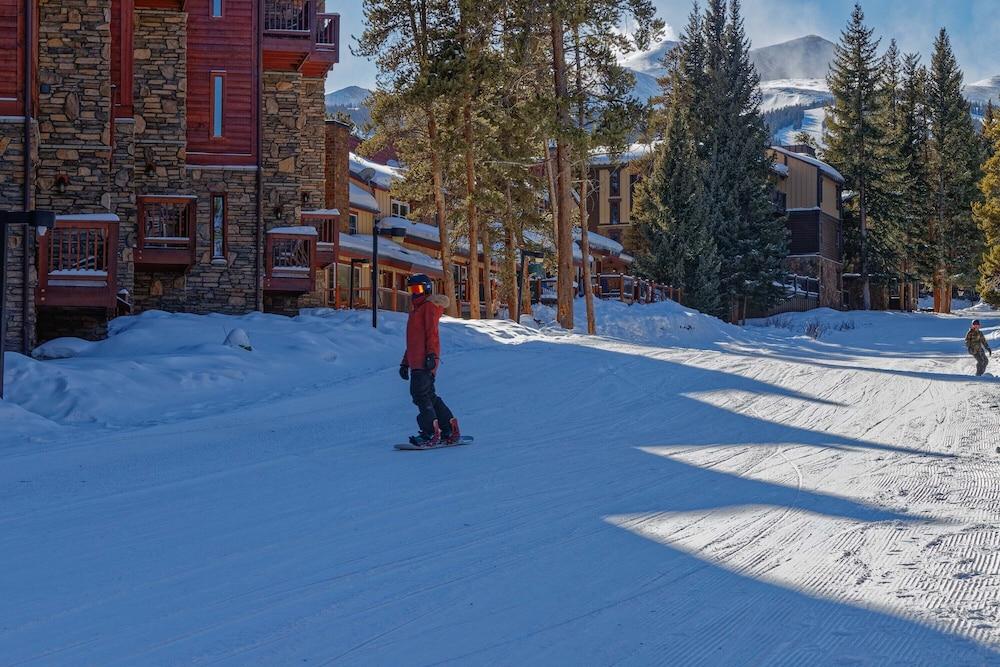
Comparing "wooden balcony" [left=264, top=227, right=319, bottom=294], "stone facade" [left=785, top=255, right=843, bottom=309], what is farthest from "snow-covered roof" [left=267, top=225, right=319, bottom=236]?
"stone facade" [left=785, top=255, right=843, bottom=309]

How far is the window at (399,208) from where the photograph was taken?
5138cm

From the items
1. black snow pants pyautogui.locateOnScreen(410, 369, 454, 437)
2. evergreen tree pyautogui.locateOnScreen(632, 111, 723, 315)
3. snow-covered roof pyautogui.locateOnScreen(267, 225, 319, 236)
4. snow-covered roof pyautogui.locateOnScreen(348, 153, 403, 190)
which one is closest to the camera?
black snow pants pyautogui.locateOnScreen(410, 369, 454, 437)

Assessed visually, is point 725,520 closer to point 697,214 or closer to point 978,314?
point 697,214

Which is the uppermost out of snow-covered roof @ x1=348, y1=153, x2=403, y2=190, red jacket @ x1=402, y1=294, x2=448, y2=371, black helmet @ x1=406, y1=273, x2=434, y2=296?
snow-covered roof @ x1=348, y1=153, x2=403, y2=190

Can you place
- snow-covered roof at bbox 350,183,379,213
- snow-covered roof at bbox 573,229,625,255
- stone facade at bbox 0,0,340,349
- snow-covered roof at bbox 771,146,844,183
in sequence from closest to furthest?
1. stone facade at bbox 0,0,340,349
2. snow-covered roof at bbox 350,183,379,213
3. snow-covered roof at bbox 573,229,625,255
4. snow-covered roof at bbox 771,146,844,183

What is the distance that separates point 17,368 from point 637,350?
1148 centimetres

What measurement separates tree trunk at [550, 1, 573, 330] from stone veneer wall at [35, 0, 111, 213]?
1115 centimetres

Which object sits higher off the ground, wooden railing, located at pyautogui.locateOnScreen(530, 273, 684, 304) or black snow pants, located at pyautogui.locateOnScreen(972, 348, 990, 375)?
wooden railing, located at pyautogui.locateOnScreen(530, 273, 684, 304)

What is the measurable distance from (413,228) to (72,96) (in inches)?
1100

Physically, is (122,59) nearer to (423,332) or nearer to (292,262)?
(292,262)

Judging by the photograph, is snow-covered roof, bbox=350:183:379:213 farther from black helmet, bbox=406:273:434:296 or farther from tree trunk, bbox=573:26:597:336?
black helmet, bbox=406:273:434:296

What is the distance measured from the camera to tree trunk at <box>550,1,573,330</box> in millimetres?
27438

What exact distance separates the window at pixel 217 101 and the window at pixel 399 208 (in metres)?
24.9

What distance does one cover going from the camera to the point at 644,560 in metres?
Answer: 6.27
